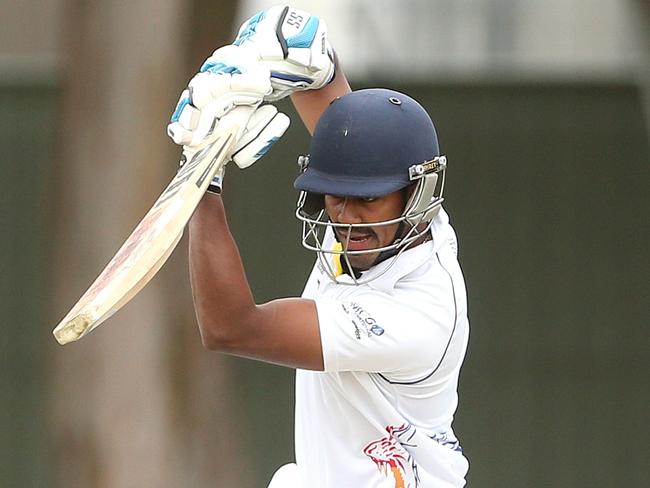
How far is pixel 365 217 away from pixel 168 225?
1.43 feet

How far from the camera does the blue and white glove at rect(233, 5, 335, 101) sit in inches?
111

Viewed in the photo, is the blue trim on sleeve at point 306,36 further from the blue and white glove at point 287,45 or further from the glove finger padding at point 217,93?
the glove finger padding at point 217,93

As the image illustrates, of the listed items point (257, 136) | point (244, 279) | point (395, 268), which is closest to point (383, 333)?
point (395, 268)

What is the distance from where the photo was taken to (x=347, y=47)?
862 cm

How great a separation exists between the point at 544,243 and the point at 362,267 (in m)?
5.55

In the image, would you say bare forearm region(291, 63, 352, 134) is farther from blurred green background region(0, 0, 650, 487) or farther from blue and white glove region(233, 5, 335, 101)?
blurred green background region(0, 0, 650, 487)

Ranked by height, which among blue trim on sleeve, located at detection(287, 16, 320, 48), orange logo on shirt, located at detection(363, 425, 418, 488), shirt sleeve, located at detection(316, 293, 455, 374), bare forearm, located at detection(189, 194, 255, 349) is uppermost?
blue trim on sleeve, located at detection(287, 16, 320, 48)

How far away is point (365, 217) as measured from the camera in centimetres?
289

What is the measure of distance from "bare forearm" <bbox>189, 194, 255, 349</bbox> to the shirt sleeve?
0.60 feet

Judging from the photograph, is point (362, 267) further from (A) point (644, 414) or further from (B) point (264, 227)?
(A) point (644, 414)

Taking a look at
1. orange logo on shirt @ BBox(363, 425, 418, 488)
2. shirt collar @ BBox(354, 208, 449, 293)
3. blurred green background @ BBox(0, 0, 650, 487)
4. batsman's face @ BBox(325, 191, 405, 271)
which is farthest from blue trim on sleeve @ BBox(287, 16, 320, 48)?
blurred green background @ BBox(0, 0, 650, 487)

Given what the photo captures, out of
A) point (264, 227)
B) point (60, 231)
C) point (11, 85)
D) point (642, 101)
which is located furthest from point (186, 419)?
point (642, 101)

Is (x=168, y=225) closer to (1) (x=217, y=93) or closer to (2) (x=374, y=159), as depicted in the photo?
(1) (x=217, y=93)

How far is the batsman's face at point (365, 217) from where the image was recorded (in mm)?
2889
